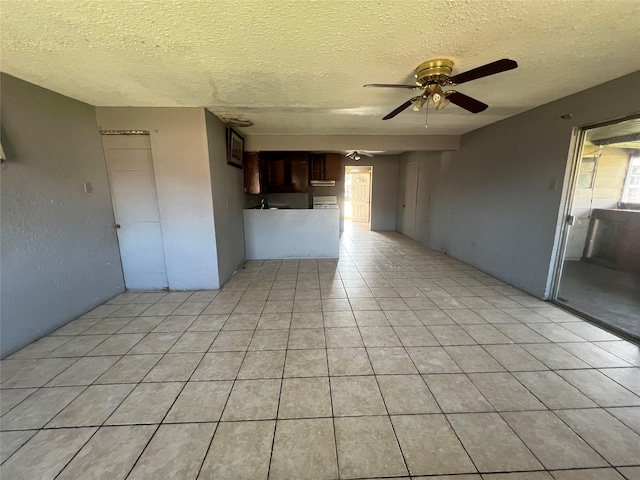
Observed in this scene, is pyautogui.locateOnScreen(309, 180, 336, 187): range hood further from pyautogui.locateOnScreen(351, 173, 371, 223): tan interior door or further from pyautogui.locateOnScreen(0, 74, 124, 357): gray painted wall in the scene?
pyautogui.locateOnScreen(0, 74, 124, 357): gray painted wall

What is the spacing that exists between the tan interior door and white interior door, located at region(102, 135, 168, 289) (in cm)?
699

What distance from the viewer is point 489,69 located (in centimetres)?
162

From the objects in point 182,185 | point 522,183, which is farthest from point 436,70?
point 182,185

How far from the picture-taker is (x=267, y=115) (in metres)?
3.32

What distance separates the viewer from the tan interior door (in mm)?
9045

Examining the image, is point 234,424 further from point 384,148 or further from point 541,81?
point 384,148

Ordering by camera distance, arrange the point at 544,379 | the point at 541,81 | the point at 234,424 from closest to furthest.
→ the point at 234,424 < the point at 544,379 < the point at 541,81

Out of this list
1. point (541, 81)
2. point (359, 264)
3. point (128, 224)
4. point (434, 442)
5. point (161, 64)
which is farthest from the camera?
point (359, 264)

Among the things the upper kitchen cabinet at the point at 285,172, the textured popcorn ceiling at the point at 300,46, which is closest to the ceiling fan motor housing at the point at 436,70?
the textured popcorn ceiling at the point at 300,46

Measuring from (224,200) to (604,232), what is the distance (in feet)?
18.3

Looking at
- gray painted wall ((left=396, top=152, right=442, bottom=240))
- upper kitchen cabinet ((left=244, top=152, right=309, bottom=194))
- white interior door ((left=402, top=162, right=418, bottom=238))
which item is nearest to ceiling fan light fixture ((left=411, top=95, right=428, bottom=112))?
gray painted wall ((left=396, top=152, right=442, bottom=240))

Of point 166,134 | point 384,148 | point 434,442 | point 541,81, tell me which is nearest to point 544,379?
point 434,442

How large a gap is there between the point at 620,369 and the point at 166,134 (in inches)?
189

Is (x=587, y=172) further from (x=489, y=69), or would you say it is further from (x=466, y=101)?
(x=489, y=69)
